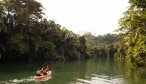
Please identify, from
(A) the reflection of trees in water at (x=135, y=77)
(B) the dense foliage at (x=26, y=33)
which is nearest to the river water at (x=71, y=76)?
(A) the reflection of trees in water at (x=135, y=77)

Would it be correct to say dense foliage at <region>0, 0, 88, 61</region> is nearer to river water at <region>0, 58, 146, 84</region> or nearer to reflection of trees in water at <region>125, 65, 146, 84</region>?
river water at <region>0, 58, 146, 84</region>

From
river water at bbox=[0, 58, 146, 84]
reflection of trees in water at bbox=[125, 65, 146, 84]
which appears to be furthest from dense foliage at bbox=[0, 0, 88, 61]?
reflection of trees in water at bbox=[125, 65, 146, 84]

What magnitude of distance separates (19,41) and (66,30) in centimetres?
2625

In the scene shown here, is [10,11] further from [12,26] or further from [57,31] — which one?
[57,31]

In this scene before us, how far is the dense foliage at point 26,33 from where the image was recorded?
5091cm

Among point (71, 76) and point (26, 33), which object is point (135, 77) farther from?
point (26, 33)

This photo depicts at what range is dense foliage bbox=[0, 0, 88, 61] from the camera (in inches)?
2004

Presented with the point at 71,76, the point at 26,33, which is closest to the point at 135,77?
the point at 71,76

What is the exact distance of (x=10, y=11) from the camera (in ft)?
169

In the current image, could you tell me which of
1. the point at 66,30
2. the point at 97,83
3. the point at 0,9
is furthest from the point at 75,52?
the point at 97,83

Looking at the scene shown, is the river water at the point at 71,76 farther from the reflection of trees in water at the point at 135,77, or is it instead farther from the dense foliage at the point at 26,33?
the dense foliage at the point at 26,33

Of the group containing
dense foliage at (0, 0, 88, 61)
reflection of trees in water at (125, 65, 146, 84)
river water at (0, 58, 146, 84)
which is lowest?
reflection of trees in water at (125, 65, 146, 84)

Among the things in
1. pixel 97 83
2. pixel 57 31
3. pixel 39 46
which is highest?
pixel 57 31

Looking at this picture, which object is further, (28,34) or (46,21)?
(46,21)
